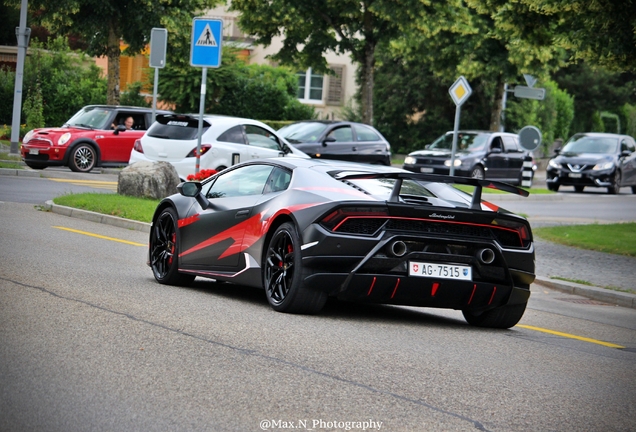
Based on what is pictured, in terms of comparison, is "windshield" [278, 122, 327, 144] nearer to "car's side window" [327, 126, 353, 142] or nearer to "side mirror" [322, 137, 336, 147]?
"side mirror" [322, 137, 336, 147]

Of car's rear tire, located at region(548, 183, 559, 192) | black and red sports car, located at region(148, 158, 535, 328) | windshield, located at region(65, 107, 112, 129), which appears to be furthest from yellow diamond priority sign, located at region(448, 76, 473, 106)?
black and red sports car, located at region(148, 158, 535, 328)

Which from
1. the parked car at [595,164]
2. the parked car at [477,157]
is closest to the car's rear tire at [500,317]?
the parked car at [477,157]

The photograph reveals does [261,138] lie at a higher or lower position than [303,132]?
lower

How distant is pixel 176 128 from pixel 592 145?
1773 centimetres

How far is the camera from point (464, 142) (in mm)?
33656

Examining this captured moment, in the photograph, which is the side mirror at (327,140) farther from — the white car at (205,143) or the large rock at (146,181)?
the large rock at (146,181)

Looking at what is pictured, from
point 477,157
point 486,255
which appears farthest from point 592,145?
point 486,255

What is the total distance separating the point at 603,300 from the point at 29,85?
29.9 m

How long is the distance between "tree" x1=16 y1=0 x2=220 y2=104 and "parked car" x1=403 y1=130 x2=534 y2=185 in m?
9.46

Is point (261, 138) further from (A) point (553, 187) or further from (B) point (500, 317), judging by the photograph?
(A) point (553, 187)

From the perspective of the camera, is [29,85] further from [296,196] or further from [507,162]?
[296,196]

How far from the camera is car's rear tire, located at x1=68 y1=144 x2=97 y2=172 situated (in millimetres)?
26578

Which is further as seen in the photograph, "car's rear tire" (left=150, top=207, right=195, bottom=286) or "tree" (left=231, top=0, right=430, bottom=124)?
"tree" (left=231, top=0, right=430, bottom=124)

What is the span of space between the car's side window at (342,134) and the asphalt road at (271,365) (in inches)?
721
